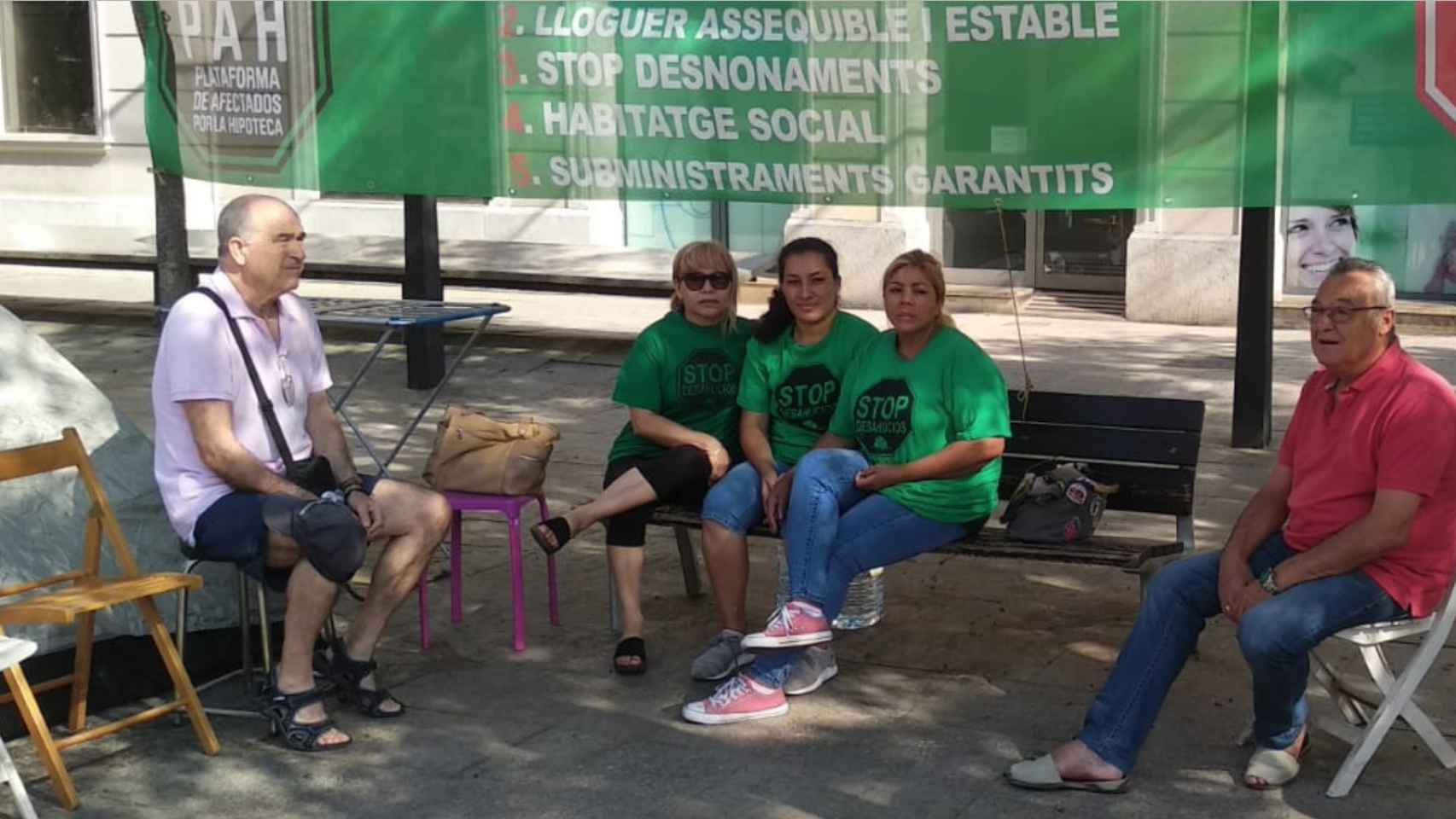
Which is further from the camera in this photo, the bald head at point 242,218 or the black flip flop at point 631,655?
the black flip flop at point 631,655

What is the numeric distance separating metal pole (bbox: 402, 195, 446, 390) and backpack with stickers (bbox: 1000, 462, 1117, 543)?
547 centimetres

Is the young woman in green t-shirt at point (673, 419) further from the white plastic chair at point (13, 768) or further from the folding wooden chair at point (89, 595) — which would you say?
the white plastic chair at point (13, 768)

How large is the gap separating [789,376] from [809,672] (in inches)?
36.7

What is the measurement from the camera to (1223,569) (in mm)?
4695

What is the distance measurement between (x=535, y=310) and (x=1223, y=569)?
9456 mm

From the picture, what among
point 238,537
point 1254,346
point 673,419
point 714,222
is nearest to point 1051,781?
point 673,419

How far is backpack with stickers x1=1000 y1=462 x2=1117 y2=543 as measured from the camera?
17.6ft

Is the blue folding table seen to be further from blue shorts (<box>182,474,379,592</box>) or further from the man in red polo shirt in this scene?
the man in red polo shirt

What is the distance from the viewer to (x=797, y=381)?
5805mm

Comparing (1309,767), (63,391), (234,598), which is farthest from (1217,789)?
(63,391)

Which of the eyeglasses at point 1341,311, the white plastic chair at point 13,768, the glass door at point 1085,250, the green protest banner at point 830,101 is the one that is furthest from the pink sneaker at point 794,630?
the glass door at point 1085,250

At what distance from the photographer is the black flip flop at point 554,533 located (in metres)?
5.66

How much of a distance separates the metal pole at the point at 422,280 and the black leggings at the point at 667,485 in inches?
186

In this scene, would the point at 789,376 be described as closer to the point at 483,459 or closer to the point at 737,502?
the point at 737,502
